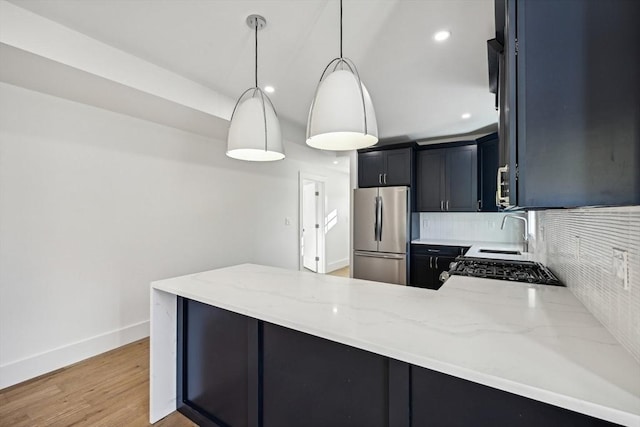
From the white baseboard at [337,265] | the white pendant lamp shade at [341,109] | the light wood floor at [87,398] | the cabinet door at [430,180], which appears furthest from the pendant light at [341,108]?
the white baseboard at [337,265]

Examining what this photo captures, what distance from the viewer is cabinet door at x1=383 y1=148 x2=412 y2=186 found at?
439cm

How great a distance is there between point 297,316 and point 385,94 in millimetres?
2764

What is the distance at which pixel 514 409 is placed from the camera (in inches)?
33.5

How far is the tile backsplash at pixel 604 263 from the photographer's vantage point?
0.83m

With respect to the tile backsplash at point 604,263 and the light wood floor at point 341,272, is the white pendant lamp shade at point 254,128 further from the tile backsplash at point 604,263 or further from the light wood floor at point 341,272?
the light wood floor at point 341,272

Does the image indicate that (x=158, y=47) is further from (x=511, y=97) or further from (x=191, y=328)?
(x=511, y=97)

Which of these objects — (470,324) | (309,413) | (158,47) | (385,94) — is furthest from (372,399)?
(385,94)

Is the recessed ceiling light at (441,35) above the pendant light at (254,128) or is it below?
above

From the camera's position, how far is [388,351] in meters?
0.92

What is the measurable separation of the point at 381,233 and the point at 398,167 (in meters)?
1.04

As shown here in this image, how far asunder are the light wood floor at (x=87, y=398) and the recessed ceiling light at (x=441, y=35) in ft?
10.3

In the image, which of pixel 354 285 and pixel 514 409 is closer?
pixel 514 409

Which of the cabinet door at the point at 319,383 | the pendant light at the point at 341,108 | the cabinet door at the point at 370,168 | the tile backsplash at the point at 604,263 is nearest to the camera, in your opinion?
the tile backsplash at the point at 604,263

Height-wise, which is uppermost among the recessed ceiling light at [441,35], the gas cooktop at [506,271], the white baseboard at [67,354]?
the recessed ceiling light at [441,35]
